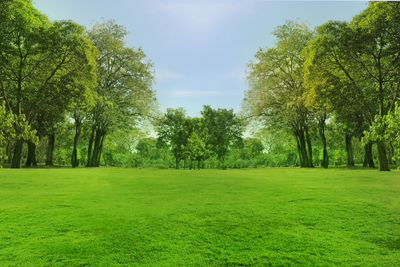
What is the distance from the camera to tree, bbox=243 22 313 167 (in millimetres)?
31656

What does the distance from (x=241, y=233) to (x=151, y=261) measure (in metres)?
1.92

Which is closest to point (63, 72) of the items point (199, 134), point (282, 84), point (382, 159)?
point (199, 134)

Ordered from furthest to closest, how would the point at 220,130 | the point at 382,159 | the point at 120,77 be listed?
the point at 220,130 < the point at 120,77 < the point at 382,159

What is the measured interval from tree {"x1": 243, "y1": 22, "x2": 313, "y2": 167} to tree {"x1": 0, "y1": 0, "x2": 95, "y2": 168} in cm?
1989

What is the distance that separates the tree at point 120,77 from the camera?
105ft

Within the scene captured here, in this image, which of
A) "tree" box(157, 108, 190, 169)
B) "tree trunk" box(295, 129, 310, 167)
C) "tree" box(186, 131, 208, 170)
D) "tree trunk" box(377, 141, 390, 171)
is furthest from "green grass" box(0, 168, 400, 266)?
"tree" box(157, 108, 190, 169)

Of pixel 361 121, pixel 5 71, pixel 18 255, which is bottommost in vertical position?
pixel 18 255

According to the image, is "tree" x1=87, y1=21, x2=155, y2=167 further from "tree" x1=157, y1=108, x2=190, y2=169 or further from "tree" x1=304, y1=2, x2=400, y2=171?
"tree" x1=304, y1=2, x2=400, y2=171

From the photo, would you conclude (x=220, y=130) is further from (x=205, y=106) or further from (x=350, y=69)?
(x=350, y=69)

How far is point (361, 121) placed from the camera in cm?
3212

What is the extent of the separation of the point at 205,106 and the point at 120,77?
1831 centimetres

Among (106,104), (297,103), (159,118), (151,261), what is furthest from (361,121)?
(151,261)

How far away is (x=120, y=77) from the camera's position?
33344 mm

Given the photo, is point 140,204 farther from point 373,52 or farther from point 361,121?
point 361,121
